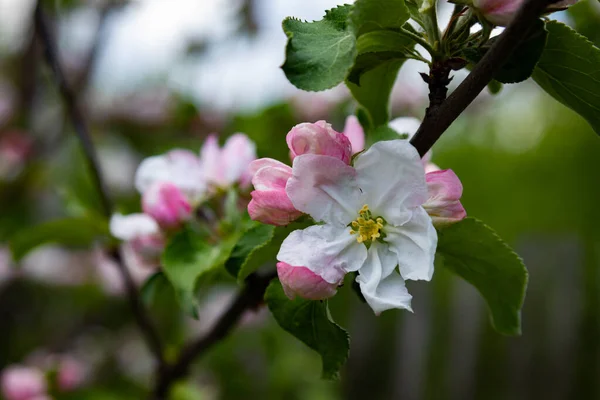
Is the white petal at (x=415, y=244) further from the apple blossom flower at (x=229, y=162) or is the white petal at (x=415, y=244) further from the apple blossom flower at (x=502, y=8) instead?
the apple blossom flower at (x=229, y=162)

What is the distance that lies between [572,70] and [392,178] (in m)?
0.14

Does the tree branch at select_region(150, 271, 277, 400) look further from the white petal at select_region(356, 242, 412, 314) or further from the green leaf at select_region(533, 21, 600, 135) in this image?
the green leaf at select_region(533, 21, 600, 135)

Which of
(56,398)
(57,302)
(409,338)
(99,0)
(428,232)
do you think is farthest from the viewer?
(409,338)

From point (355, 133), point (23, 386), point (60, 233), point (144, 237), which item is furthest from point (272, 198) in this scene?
point (23, 386)

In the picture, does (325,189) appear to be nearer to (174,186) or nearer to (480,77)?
(480,77)

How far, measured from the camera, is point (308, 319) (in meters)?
0.40

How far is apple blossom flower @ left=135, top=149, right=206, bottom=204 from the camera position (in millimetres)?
618

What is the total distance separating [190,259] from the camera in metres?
0.53

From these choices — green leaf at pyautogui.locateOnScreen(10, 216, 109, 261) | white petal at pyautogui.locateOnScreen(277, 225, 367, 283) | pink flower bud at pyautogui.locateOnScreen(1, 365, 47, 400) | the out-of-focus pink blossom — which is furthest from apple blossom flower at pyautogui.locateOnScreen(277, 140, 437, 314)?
pink flower bud at pyautogui.locateOnScreen(1, 365, 47, 400)

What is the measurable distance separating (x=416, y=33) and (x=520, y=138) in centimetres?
342

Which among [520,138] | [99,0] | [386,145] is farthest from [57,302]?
[520,138]

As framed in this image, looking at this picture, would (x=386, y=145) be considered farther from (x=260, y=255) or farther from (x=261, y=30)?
(x=261, y=30)

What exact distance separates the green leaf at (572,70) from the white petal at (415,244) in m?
0.14

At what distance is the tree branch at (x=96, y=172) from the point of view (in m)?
0.77
